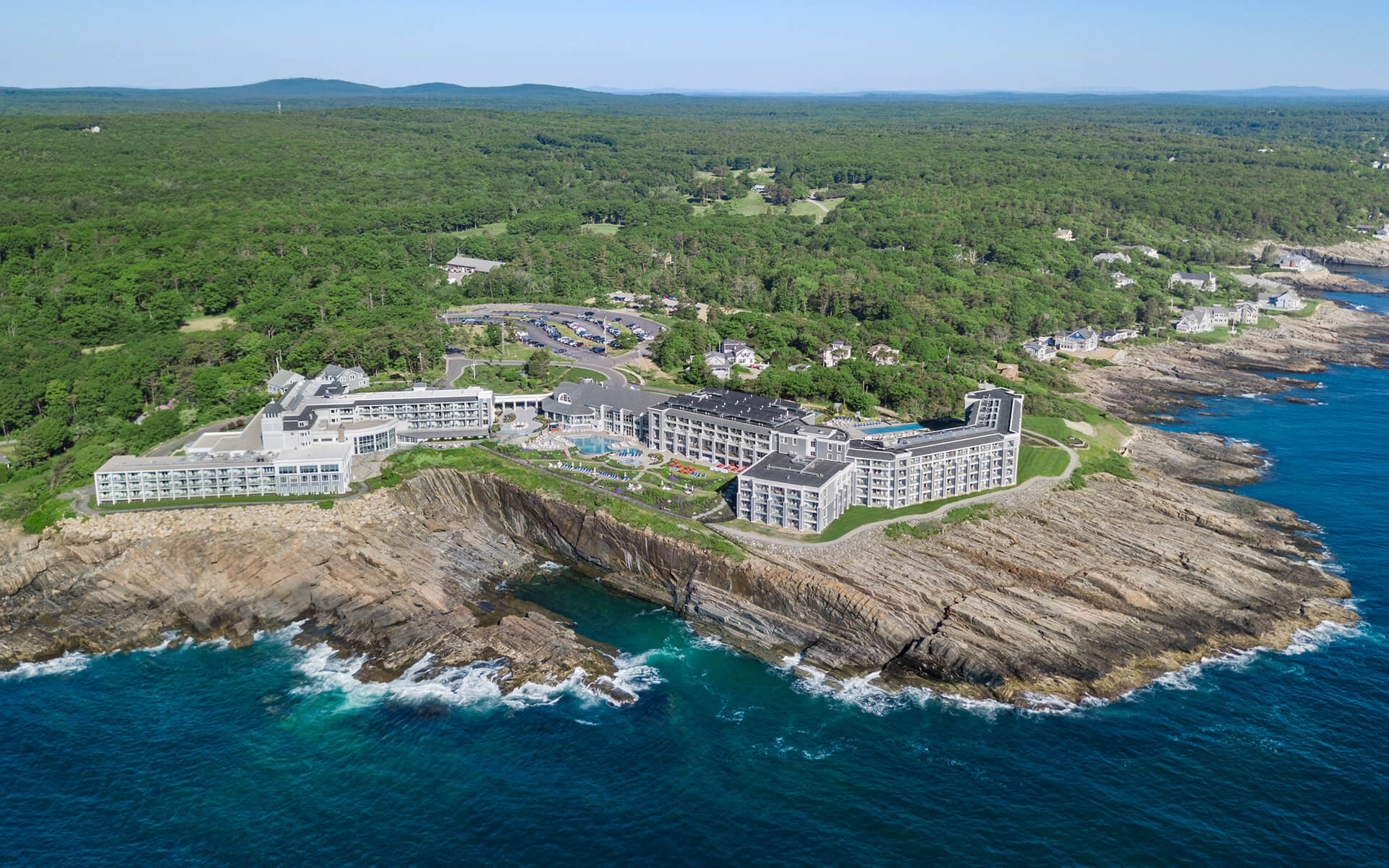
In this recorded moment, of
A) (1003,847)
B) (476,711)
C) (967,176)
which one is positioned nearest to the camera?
(1003,847)

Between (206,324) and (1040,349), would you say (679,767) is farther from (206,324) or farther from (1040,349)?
(1040,349)

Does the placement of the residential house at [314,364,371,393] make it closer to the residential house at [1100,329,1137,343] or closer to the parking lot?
the parking lot

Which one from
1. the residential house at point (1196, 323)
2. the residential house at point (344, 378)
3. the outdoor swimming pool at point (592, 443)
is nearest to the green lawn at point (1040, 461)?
the outdoor swimming pool at point (592, 443)

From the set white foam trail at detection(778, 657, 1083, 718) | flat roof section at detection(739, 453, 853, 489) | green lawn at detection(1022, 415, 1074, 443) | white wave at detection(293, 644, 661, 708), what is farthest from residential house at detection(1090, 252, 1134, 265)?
white wave at detection(293, 644, 661, 708)

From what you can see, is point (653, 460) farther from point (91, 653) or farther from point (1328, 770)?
point (1328, 770)

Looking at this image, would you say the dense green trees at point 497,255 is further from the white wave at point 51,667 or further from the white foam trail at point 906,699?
the white foam trail at point 906,699

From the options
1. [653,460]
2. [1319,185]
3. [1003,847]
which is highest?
[1319,185]

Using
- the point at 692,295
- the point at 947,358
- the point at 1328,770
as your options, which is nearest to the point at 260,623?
the point at 1328,770
